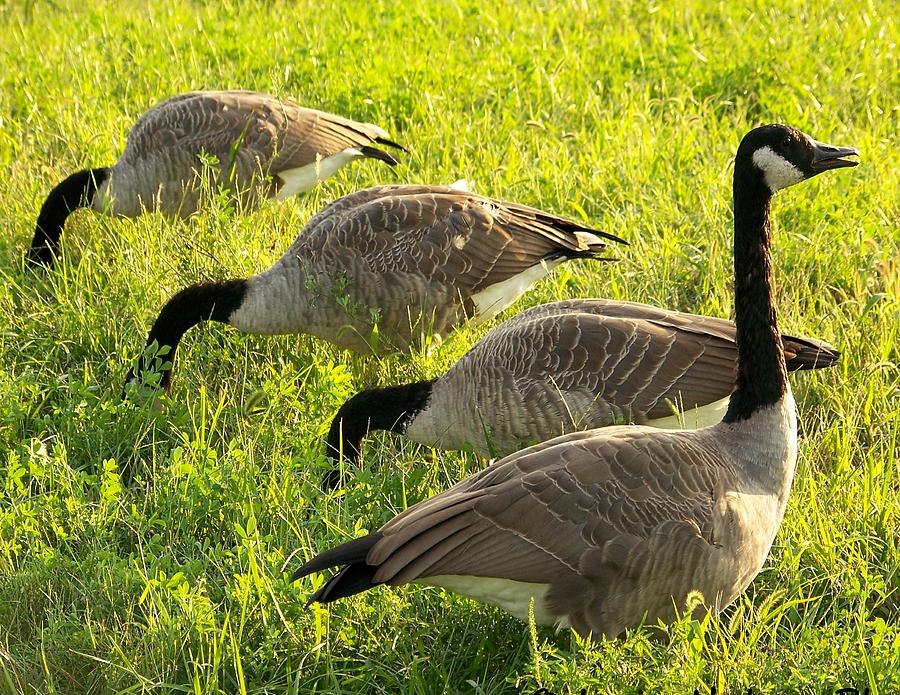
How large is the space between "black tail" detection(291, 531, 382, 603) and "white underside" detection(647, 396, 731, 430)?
5.79ft

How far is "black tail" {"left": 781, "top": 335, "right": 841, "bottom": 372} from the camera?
4.71 meters

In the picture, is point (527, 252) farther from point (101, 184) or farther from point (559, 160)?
point (101, 184)

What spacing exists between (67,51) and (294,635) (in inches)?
281

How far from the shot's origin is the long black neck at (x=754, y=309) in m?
4.09

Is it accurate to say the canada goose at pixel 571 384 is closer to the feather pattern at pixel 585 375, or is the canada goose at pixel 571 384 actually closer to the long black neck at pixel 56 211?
the feather pattern at pixel 585 375

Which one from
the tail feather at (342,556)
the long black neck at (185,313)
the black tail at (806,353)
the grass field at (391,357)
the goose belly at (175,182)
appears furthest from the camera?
the goose belly at (175,182)

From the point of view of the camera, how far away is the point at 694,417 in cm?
493

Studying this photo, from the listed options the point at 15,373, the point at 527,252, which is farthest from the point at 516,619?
the point at 15,373

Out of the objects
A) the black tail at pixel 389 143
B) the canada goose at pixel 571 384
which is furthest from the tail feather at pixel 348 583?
the black tail at pixel 389 143

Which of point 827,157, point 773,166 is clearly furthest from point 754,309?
point 827,157

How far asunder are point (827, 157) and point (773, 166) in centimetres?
28

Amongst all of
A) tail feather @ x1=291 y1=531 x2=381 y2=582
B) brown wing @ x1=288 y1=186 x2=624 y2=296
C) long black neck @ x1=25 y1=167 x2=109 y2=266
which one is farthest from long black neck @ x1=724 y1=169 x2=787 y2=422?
long black neck @ x1=25 y1=167 x2=109 y2=266

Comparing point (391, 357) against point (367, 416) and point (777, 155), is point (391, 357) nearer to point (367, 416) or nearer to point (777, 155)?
point (367, 416)

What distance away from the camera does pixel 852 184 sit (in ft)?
23.0
